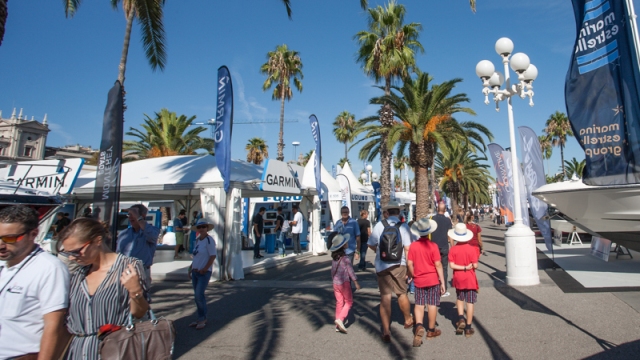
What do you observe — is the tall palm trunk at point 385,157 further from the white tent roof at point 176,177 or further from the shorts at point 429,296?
the shorts at point 429,296

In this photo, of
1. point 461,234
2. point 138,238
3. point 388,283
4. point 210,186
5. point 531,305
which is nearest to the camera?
point 388,283

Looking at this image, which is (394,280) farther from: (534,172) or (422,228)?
(534,172)

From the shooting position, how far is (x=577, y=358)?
4289 mm

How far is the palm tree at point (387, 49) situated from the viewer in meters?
22.5

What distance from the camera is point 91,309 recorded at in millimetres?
2275

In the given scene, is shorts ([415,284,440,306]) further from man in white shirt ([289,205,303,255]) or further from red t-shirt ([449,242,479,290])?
man in white shirt ([289,205,303,255])

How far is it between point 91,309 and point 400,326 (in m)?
4.38

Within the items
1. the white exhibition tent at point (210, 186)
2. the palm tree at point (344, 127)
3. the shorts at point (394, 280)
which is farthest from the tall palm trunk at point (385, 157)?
the palm tree at point (344, 127)

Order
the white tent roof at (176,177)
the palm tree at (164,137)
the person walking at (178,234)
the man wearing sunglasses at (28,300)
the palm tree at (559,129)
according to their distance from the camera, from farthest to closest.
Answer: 1. the palm tree at (559,129)
2. the palm tree at (164,137)
3. the person walking at (178,234)
4. the white tent roof at (176,177)
5. the man wearing sunglasses at (28,300)

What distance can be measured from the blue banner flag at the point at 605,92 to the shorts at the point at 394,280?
8.23ft

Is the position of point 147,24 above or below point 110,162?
above

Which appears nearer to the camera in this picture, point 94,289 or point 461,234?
point 94,289

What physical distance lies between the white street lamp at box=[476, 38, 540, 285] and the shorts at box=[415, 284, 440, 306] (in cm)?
393

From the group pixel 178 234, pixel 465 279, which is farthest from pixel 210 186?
pixel 465 279
